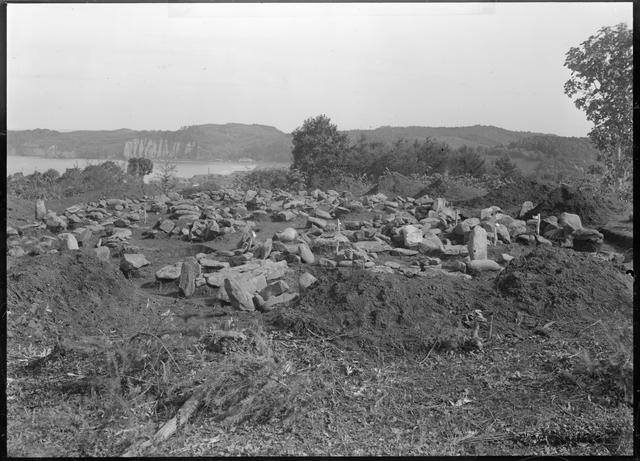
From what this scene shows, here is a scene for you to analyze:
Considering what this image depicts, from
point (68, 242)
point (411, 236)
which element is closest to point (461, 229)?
point (411, 236)

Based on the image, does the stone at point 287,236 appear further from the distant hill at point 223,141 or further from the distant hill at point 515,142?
the distant hill at point 515,142

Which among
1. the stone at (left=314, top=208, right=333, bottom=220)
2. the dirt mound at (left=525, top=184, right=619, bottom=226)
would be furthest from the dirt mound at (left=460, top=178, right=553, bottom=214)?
the stone at (left=314, top=208, right=333, bottom=220)

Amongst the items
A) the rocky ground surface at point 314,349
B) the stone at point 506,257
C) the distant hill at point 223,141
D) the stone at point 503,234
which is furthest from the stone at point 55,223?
the stone at point 503,234

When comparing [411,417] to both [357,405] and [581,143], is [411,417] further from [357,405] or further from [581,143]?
[581,143]

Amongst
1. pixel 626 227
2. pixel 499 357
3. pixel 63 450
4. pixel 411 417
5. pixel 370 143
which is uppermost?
pixel 370 143

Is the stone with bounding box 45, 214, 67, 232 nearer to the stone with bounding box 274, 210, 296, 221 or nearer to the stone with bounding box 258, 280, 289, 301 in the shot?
the stone with bounding box 274, 210, 296, 221

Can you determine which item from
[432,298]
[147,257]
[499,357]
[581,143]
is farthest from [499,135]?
[147,257]

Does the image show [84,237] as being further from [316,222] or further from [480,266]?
[480,266]
